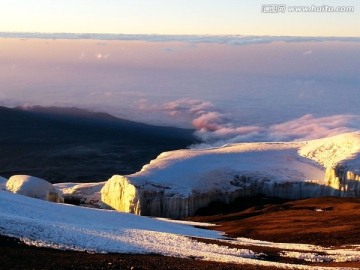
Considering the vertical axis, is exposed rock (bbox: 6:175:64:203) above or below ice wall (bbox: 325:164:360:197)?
below

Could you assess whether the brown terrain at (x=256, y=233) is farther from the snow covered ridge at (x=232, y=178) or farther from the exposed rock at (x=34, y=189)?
the exposed rock at (x=34, y=189)

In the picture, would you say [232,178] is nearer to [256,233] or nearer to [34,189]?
[34,189]

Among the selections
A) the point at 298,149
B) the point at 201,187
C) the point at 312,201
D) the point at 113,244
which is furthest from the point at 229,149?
the point at 113,244

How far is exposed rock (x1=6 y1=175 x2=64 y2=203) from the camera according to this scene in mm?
76938

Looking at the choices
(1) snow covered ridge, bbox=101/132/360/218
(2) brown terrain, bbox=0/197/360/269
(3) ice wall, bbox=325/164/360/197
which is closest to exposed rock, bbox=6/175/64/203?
(1) snow covered ridge, bbox=101/132/360/218

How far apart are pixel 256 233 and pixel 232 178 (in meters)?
30.9

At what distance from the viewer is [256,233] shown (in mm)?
51562

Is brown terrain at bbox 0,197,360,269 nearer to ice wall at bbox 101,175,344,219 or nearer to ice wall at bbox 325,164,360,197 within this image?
ice wall at bbox 101,175,344,219

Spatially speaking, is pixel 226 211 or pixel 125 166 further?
pixel 125 166

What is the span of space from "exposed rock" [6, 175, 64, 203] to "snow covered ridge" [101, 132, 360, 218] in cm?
745

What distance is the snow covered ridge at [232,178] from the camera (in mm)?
74375

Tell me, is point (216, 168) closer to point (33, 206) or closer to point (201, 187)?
point (201, 187)

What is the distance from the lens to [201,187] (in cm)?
7775

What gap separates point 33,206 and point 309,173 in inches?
1950
